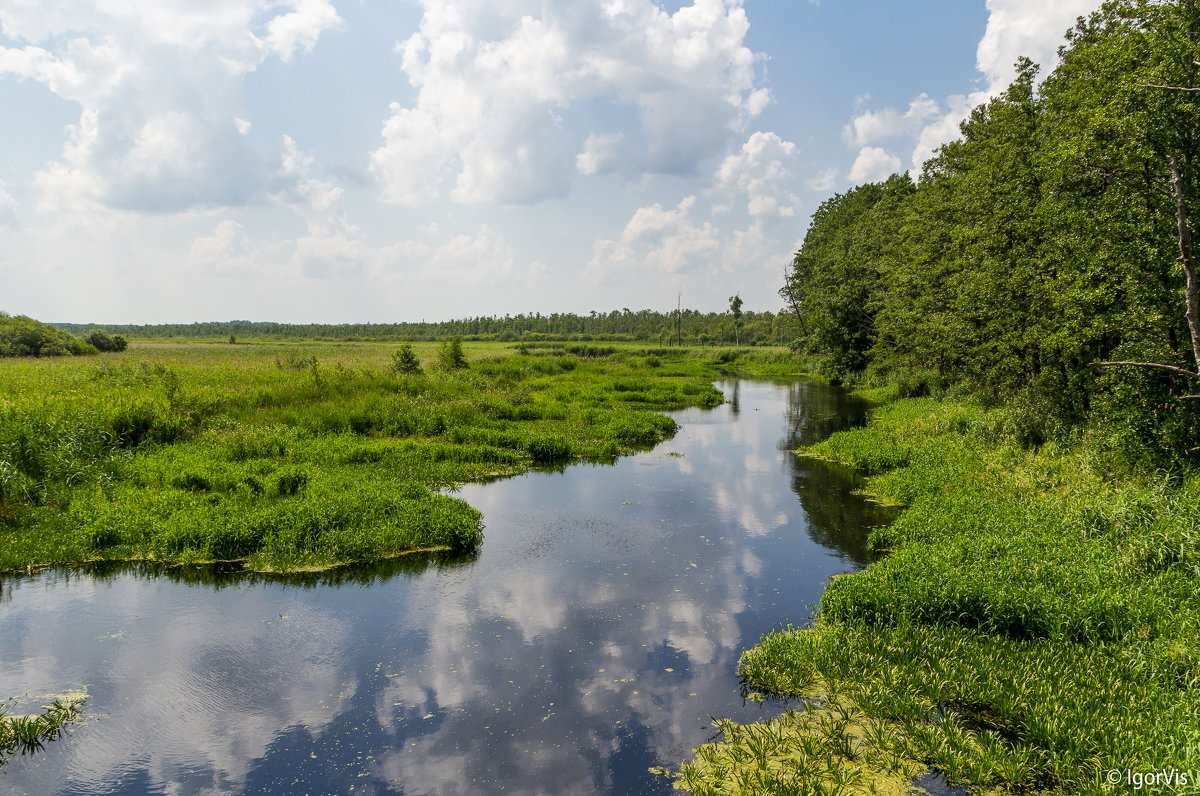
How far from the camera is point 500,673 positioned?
9953 mm

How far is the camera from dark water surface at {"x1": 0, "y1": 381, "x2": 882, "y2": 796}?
7.86 m

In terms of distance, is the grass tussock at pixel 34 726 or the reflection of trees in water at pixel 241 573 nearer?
the grass tussock at pixel 34 726

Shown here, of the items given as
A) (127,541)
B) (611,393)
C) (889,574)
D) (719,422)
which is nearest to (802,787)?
(889,574)

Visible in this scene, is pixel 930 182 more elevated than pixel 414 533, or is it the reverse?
pixel 930 182

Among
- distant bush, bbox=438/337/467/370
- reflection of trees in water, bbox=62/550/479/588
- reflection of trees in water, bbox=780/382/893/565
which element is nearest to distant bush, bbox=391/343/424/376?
distant bush, bbox=438/337/467/370

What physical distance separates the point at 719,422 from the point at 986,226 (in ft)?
57.6

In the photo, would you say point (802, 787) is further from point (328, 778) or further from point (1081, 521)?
point (1081, 521)

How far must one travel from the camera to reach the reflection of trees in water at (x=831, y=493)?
16261mm

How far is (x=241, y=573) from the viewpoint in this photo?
13586 millimetres

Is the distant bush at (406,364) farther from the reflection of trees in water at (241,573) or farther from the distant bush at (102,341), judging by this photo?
the distant bush at (102,341)

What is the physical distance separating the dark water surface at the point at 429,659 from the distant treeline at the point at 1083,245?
7.68m

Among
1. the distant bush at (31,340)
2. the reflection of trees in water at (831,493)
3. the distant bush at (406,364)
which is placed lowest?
the reflection of trees in water at (831,493)

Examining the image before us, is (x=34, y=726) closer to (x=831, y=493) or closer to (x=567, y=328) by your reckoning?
(x=831, y=493)

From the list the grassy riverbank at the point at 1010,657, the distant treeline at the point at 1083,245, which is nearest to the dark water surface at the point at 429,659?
the grassy riverbank at the point at 1010,657
